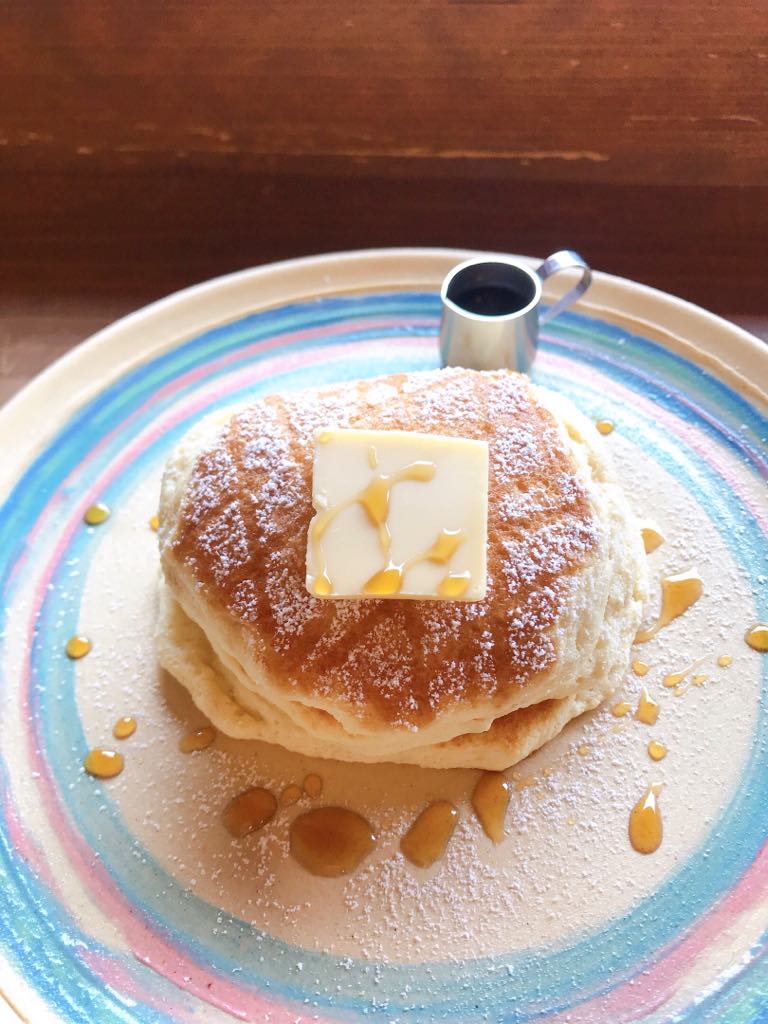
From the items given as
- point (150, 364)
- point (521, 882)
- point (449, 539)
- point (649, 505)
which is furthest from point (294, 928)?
point (150, 364)

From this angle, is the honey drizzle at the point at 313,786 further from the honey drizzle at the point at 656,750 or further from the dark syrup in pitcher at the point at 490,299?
the dark syrup in pitcher at the point at 490,299

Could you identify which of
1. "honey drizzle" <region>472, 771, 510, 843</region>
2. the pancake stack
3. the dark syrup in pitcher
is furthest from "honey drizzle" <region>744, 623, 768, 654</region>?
the dark syrup in pitcher

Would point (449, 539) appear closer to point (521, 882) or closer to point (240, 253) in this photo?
point (521, 882)

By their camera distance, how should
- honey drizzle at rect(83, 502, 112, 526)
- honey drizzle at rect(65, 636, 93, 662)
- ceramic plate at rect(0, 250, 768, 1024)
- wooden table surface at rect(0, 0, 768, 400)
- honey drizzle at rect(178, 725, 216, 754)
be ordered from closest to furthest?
ceramic plate at rect(0, 250, 768, 1024) → honey drizzle at rect(178, 725, 216, 754) → honey drizzle at rect(65, 636, 93, 662) → honey drizzle at rect(83, 502, 112, 526) → wooden table surface at rect(0, 0, 768, 400)

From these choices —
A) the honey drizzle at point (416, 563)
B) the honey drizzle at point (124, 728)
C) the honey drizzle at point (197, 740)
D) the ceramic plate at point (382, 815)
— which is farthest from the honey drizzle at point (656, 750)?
the honey drizzle at point (124, 728)

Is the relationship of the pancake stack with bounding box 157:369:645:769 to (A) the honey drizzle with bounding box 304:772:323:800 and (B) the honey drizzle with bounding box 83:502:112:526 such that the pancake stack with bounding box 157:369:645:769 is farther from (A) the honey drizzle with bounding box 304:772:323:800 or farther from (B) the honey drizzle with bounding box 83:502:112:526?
(B) the honey drizzle with bounding box 83:502:112:526
